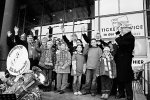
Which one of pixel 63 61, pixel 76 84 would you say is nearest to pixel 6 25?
pixel 63 61

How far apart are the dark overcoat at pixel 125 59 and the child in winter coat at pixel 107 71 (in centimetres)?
25

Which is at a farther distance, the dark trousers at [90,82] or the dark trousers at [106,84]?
the dark trousers at [90,82]

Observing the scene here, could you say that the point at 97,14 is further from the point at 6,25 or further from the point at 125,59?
the point at 125,59

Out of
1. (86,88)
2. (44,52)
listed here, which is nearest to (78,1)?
(44,52)

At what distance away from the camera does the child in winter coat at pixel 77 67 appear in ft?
16.9

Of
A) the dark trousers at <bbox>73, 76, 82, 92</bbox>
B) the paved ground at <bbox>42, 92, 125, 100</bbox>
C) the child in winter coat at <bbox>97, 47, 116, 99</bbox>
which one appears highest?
the child in winter coat at <bbox>97, 47, 116, 99</bbox>

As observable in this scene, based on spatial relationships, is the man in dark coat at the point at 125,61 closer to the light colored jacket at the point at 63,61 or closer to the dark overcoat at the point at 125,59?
the dark overcoat at the point at 125,59

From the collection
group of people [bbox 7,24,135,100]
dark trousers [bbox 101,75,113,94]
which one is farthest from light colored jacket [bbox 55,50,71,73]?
dark trousers [bbox 101,75,113,94]

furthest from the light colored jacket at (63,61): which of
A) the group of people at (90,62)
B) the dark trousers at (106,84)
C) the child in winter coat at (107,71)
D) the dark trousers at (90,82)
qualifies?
the dark trousers at (106,84)

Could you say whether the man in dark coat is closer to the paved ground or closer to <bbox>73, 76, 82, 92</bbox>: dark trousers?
the paved ground

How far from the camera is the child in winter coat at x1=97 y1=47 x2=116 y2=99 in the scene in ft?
15.1

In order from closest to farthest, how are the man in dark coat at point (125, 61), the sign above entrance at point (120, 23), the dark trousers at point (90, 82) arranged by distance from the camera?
the man in dark coat at point (125, 61), the dark trousers at point (90, 82), the sign above entrance at point (120, 23)

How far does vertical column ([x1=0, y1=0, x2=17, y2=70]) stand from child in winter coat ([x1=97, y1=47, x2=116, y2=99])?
14.3 feet

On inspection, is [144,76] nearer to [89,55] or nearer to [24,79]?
[89,55]
